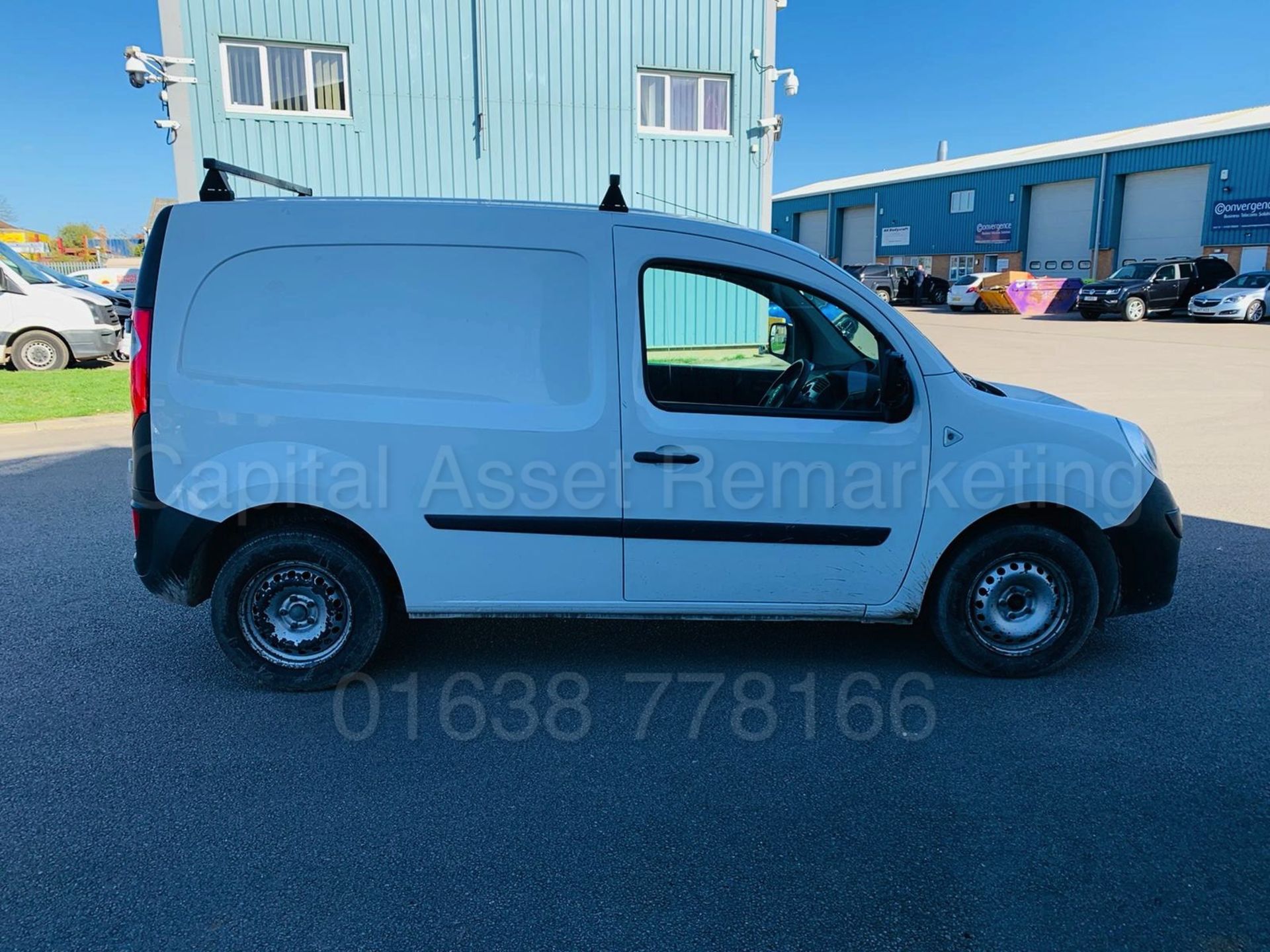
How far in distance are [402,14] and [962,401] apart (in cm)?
1371

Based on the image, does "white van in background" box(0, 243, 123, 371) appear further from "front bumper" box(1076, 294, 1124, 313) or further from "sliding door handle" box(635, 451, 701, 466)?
"front bumper" box(1076, 294, 1124, 313)

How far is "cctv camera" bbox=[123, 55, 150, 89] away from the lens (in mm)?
13141

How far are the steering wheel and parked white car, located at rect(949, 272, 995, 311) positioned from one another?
34676mm

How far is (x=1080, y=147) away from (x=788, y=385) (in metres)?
45.2

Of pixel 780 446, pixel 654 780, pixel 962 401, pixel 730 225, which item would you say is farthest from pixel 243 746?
pixel 962 401

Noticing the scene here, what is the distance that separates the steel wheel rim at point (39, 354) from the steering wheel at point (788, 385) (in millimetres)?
14166

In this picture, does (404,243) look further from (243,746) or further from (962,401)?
(962,401)

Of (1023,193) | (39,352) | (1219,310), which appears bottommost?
(39,352)

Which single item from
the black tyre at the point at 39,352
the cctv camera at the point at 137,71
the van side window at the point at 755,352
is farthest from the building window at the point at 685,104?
the van side window at the point at 755,352

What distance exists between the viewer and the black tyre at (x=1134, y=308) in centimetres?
3069

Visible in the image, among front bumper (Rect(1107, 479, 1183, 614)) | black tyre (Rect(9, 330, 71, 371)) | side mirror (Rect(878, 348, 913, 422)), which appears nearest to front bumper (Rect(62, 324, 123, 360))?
black tyre (Rect(9, 330, 71, 371))

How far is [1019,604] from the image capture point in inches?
160

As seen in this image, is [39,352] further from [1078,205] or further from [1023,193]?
[1023,193]

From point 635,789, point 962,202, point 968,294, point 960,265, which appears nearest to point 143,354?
point 635,789
